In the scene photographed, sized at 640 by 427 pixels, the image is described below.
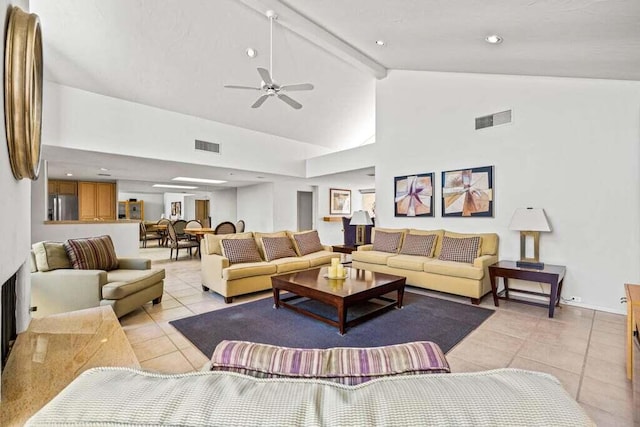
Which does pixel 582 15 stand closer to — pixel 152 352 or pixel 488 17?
pixel 488 17

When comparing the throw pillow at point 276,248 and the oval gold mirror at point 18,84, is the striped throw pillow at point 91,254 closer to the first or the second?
the throw pillow at point 276,248

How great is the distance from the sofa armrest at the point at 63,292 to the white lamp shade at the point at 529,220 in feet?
16.3

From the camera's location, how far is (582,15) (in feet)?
7.38

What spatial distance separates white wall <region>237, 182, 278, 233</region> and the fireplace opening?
673 cm

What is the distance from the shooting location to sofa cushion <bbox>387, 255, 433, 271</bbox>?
4.33 metres

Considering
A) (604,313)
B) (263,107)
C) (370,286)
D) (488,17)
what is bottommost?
(604,313)

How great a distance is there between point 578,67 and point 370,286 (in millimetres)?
3313

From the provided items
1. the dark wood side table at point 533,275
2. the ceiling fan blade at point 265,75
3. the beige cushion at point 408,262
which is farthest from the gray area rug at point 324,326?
the ceiling fan blade at point 265,75

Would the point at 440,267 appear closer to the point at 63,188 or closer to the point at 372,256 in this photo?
the point at 372,256

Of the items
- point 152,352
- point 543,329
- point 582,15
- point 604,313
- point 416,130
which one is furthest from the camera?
point 416,130

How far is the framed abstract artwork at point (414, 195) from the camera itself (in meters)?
5.30

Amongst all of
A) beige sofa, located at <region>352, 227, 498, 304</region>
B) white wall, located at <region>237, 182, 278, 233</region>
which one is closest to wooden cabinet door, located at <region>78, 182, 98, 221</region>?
white wall, located at <region>237, 182, 278, 233</region>

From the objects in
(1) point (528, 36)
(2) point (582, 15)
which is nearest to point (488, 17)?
(1) point (528, 36)

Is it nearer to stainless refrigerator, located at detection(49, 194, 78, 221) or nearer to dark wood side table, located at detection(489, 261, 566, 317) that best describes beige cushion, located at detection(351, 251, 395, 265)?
dark wood side table, located at detection(489, 261, 566, 317)
